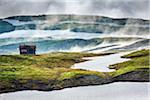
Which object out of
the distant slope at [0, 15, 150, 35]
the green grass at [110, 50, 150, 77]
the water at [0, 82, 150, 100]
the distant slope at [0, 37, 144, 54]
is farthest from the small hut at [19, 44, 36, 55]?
the green grass at [110, 50, 150, 77]

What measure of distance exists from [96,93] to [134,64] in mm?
383

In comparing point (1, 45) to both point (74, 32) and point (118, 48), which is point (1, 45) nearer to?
point (74, 32)

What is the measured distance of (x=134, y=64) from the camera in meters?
3.41

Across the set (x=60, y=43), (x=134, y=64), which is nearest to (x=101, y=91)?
(x=134, y=64)

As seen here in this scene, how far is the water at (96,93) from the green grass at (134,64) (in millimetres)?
102

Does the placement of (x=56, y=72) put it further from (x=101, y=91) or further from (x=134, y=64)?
(x=134, y=64)

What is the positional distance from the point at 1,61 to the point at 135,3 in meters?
1.14

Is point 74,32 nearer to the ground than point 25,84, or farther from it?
farther from it

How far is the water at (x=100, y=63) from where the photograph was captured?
3361mm

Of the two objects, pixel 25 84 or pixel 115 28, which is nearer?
pixel 25 84

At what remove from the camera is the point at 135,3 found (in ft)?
11.3

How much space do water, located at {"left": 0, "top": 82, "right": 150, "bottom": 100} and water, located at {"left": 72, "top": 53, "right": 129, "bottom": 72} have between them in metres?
0.14

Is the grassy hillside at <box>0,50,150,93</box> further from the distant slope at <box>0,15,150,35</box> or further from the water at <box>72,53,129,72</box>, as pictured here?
the distant slope at <box>0,15,150,35</box>

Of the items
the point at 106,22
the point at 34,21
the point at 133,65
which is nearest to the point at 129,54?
the point at 133,65
